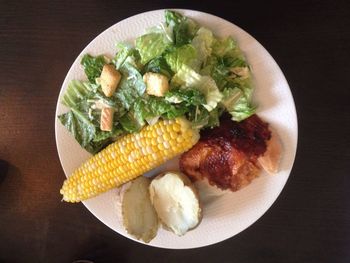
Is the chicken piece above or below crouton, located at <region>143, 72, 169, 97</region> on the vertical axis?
below

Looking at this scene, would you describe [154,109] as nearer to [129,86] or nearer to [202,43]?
[129,86]

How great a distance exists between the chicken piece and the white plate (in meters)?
0.05

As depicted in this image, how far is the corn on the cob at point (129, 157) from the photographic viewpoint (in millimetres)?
1585

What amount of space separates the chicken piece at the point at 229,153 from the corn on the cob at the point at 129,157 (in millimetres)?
108

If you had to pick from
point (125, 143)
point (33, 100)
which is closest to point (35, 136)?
point (33, 100)

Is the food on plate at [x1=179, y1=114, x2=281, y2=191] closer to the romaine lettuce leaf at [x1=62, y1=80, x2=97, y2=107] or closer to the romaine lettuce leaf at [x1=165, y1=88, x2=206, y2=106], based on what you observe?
the romaine lettuce leaf at [x1=165, y1=88, x2=206, y2=106]

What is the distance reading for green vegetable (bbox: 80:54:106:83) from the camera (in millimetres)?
1698

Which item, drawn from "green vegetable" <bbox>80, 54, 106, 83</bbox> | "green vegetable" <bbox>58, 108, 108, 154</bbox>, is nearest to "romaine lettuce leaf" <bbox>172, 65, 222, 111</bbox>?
"green vegetable" <bbox>80, 54, 106, 83</bbox>

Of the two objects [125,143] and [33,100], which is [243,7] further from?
[33,100]

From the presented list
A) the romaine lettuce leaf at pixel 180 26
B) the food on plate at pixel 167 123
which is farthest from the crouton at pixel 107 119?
the romaine lettuce leaf at pixel 180 26

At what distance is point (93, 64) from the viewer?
170 centimetres

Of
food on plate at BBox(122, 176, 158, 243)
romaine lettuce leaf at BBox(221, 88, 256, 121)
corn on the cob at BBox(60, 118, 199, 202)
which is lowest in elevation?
food on plate at BBox(122, 176, 158, 243)

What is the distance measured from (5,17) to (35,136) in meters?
0.56

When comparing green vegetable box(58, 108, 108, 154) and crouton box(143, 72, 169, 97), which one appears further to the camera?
green vegetable box(58, 108, 108, 154)
